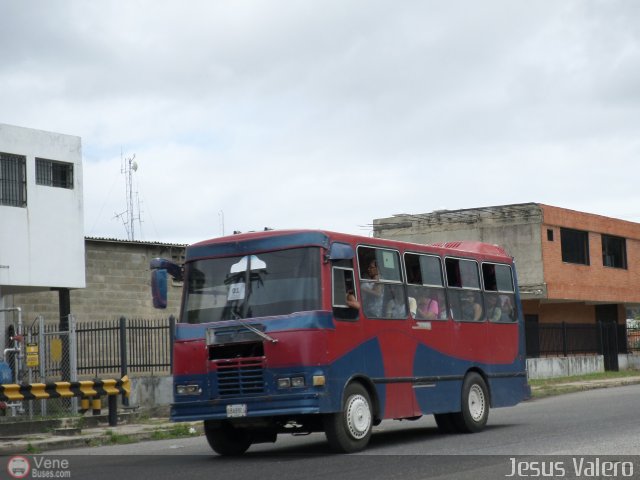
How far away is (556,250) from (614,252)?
273 inches

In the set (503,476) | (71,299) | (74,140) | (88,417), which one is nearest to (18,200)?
(74,140)

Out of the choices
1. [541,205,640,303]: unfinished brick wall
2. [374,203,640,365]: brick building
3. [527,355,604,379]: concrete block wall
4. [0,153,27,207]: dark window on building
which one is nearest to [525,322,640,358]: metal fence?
[374,203,640,365]: brick building

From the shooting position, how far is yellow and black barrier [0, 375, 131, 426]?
63.5 feet

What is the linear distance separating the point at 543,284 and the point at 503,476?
33680 mm

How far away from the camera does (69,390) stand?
67.6 feet

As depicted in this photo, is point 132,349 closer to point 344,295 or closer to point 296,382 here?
point 344,295

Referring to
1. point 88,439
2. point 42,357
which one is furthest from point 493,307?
point 42,357

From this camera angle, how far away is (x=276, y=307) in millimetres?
14969

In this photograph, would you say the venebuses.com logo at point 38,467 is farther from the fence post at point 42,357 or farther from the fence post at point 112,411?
the fence post at point 42,357

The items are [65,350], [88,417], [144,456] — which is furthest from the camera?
[65,350]

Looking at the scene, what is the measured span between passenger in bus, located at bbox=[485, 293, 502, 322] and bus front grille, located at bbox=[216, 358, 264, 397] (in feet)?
19.0

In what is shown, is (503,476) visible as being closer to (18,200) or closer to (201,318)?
(201,318)

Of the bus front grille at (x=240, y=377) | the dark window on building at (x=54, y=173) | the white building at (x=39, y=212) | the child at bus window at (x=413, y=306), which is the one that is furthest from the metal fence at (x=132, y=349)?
the bus front grille at (x=240, y=377)

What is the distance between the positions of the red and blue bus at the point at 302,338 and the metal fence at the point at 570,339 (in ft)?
86.8
